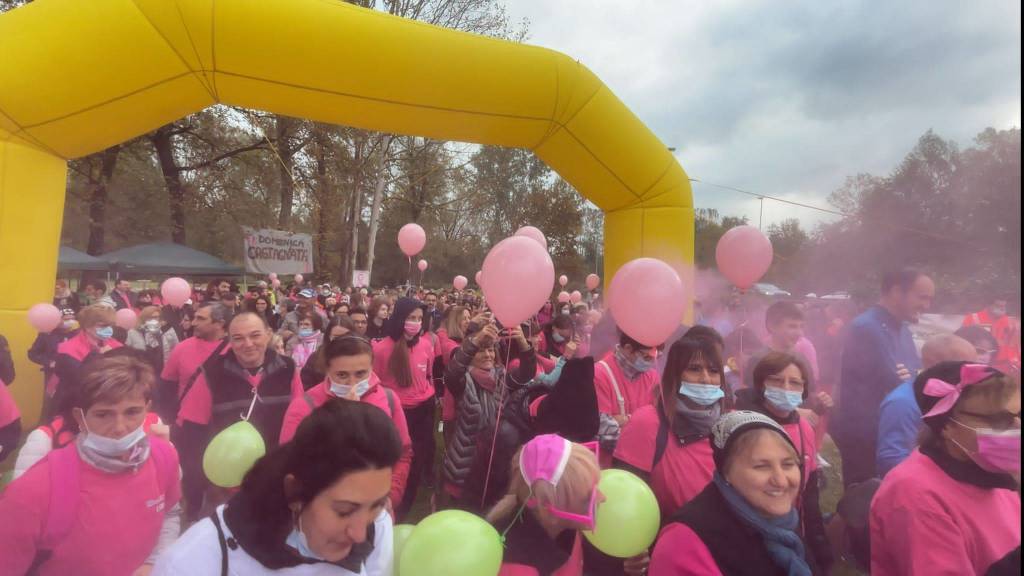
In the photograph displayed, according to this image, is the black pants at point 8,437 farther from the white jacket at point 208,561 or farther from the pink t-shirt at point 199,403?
the white jacket at point 208,561

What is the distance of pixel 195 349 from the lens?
11.8 ft

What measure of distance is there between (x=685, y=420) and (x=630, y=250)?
3262 millimetres

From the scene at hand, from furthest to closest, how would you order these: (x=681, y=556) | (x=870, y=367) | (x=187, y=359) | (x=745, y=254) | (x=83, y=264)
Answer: (x=83, y=264), (x=745, y=254), (x=187, y=359), (x=870, y=367), (x=681, y=556)

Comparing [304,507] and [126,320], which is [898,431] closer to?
[304,507]

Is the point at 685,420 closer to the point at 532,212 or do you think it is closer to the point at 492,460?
the point at 492,460

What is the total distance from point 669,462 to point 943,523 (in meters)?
0.94

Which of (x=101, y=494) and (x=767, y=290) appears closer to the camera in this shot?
(x=101, y=494)

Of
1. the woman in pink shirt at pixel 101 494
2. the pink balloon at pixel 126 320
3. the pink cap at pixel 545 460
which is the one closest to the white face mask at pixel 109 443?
the woman in pink shirt at pixel 101 494

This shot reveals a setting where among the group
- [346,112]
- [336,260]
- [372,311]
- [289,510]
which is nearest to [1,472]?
[372,311]

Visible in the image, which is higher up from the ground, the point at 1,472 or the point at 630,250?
the point at 630,250

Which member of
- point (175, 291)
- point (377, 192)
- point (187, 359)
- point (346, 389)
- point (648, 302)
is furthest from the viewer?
point (377, 192)

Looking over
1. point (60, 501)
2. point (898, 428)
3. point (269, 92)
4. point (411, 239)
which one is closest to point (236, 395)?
point (60, 501)

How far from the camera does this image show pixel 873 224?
5.44 metres

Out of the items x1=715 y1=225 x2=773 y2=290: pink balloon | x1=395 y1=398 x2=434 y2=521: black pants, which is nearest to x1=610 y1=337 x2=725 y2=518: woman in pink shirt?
x1=395 y1=398 x2=434 y2=521: black pants
